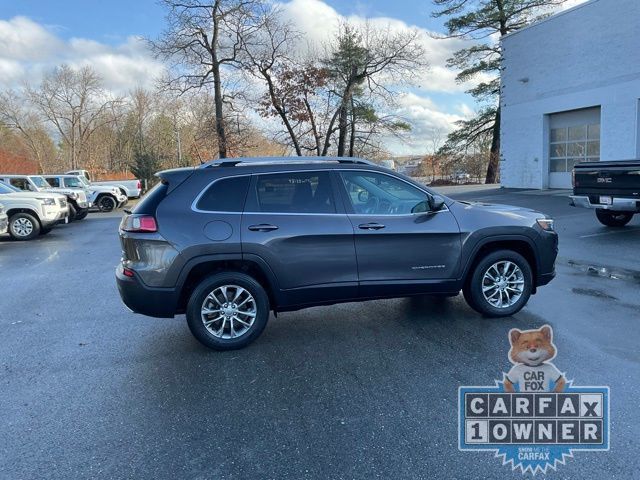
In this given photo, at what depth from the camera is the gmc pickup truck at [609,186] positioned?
9.20 metres

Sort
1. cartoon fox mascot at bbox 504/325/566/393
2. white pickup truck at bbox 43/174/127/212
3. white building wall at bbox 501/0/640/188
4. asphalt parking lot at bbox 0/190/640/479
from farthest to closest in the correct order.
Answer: white pickup truck at bbox 43/174/127/212, white building wall at bbox 501/0/640/188, cartoon fox mascot at bbox 504/325/566/393, asphalt parking lot at bbox 0/190/640/479

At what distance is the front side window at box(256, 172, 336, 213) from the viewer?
4.41m

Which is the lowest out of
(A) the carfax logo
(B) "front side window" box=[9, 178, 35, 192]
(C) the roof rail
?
(A) the carfax logo

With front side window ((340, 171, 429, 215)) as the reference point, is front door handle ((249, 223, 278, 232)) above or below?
below

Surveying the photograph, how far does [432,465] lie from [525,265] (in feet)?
10.0

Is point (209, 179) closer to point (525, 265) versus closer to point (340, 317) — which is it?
point (340, 317)


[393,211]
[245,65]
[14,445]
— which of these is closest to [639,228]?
[393,211]

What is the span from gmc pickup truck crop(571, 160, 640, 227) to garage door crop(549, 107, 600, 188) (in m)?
10.7

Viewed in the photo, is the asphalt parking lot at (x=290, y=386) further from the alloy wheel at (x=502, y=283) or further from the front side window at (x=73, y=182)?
the front side window at (x=73, y=182)

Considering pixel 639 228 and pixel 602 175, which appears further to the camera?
pixel 639 228

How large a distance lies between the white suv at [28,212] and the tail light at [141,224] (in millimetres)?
10459

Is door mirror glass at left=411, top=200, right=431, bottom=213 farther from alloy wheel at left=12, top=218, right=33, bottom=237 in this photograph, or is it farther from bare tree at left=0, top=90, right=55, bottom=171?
bare tree at left=0, top=90, right=55, bottom=171

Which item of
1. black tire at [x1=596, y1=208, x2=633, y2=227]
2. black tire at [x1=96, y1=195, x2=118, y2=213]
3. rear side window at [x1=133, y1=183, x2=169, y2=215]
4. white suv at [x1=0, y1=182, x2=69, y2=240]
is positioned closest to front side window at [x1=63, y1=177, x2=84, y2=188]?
black tire at [x1=96, y1=195, x2=118, y2=213]

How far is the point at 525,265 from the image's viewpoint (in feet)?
16.5
